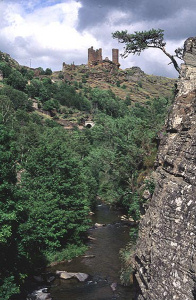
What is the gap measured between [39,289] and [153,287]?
44.0 feet

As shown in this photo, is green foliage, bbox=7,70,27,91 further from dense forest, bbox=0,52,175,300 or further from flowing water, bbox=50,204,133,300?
flowing water, bbox=50,204,133,300

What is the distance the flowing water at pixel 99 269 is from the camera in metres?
20.0

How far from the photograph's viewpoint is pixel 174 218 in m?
9.68

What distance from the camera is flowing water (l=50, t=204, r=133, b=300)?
20.0 meters

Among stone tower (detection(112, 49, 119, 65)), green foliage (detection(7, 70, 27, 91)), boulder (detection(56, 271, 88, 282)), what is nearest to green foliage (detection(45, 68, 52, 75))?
stone tower (detection(112, 49, 119, 65))

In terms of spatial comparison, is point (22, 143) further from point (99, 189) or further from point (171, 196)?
point (171, 196)

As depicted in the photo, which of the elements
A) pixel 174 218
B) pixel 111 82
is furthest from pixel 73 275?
pixel 111 82

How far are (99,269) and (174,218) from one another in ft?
54.3

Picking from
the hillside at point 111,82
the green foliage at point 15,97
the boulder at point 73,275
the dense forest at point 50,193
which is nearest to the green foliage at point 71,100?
the green foliage at point 15,97

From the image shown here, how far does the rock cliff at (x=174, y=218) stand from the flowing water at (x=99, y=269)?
373 inches

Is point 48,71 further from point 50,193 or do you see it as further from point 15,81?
point 50,193

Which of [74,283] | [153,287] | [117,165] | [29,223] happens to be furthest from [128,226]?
[153,287]

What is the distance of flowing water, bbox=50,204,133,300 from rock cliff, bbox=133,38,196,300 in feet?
31.1

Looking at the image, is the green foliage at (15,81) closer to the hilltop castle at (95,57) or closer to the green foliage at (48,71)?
the green foliage at (48,71)
